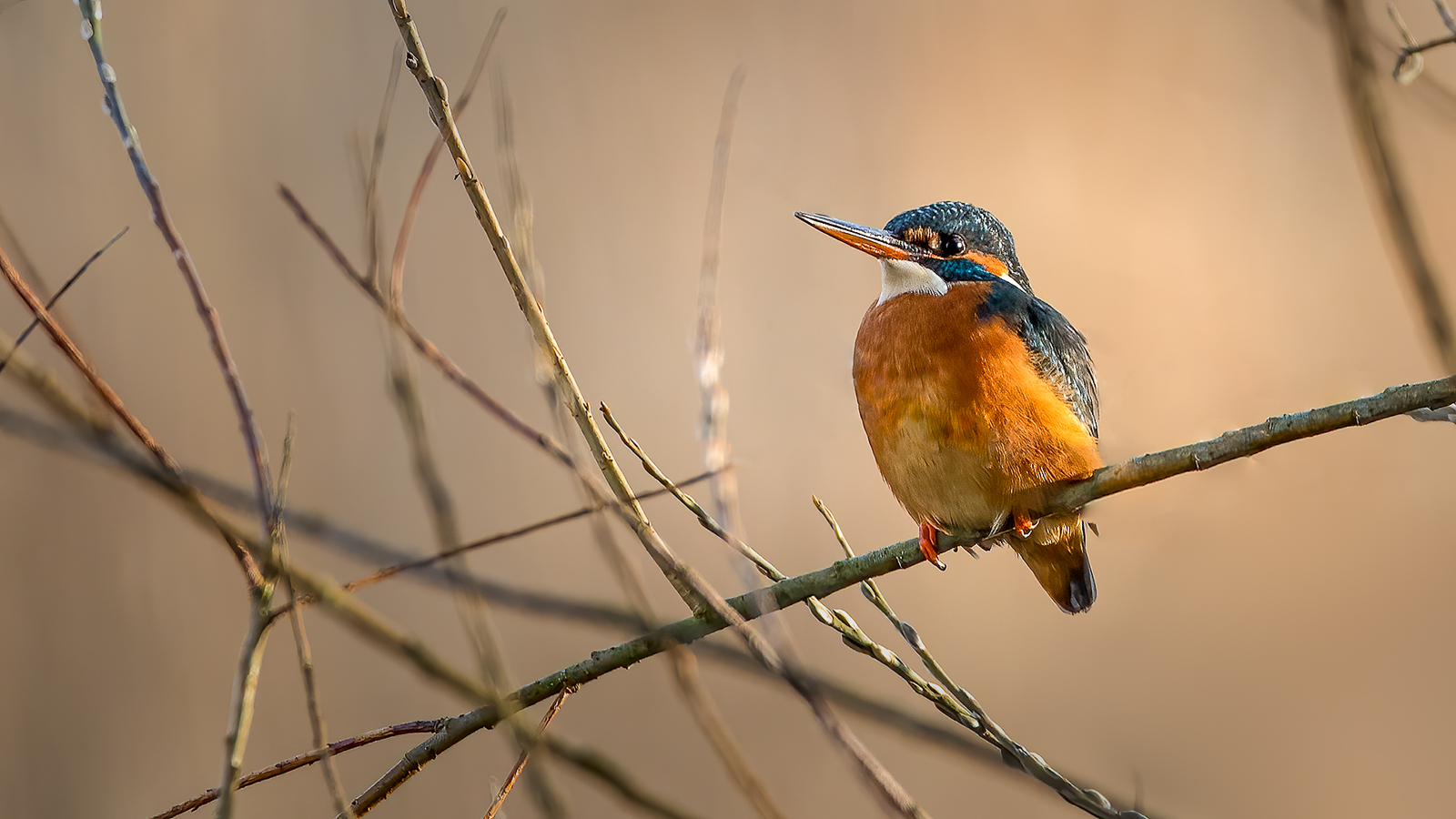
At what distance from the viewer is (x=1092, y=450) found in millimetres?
1417

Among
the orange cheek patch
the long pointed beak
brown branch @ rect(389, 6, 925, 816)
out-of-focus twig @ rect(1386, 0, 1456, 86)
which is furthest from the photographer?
the orange cheek patch

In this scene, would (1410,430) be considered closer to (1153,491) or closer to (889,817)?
(1153,491)

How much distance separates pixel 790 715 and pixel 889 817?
1.99 m

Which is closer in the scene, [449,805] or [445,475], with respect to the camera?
[449,805]

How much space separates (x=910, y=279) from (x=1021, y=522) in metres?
0.45

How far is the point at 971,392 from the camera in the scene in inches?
52.5

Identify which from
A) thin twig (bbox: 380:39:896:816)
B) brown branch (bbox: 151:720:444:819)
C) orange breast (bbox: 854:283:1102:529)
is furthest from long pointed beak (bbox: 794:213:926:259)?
brown branch (bbox: 151:720:444:819)

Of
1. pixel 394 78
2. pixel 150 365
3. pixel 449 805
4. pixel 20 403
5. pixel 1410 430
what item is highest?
pixel 150 365

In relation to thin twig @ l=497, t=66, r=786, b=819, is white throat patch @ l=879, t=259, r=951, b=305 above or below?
above

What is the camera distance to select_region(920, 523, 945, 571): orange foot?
51.7 inches

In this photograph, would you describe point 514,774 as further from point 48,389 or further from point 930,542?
point 930,542

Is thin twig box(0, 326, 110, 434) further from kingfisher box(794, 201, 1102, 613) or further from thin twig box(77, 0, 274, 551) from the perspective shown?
kingfisher box(794, 201, 1102, 613)

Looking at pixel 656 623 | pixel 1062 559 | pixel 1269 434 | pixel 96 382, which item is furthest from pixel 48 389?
pixel 1062 559

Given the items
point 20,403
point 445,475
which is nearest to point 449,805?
point 445,475
